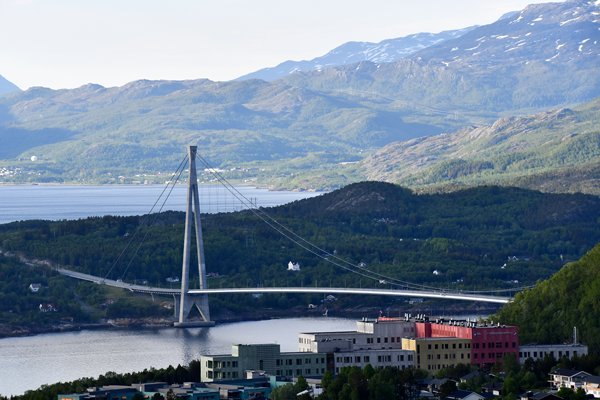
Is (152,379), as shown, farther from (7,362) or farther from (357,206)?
(357,206)

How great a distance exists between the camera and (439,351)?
50.7 m

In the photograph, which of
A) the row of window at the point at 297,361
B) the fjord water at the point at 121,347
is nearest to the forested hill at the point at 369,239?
the fjord water at the point at 121,347

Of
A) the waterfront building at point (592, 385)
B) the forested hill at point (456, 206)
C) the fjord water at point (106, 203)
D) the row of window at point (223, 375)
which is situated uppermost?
the fjord water at point (106, 203)

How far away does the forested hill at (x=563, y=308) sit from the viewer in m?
55.6

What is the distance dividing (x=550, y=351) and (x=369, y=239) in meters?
53.6

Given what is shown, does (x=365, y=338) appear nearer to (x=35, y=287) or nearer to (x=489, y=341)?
(x=489, y=341)

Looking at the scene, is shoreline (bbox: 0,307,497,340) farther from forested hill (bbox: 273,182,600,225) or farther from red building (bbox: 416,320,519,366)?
forested hill (bbox: 273,182,600,225)

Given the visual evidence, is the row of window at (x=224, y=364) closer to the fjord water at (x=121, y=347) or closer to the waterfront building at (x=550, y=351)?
the fjord water at (x=121, y=347)

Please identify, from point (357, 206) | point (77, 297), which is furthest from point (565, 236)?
point (77, 297)

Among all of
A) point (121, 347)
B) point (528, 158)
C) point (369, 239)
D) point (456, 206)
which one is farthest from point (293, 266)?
point (528, 158)

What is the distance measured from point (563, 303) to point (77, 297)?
29.9 metres

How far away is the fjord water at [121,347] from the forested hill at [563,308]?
696cm

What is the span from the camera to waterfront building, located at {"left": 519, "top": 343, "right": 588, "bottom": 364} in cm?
5097

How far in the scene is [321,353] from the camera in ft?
163
